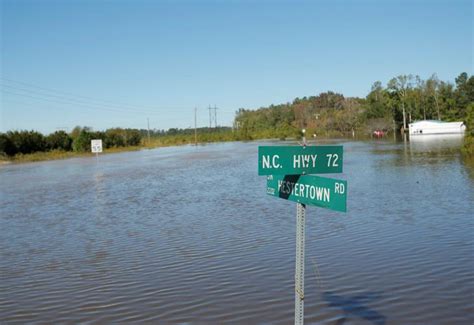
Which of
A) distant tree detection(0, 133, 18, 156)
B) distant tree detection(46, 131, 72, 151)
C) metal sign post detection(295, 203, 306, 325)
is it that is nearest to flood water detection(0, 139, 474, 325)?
metal sign post detection(295, 203, 306, 325)

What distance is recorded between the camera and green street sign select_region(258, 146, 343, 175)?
414 centimetres

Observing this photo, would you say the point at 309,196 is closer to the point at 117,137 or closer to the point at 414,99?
the point at 117,137

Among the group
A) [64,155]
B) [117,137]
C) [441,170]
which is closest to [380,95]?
[117,137]

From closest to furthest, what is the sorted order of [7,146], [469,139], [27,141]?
[469,139] < [7,146] < [27,141]

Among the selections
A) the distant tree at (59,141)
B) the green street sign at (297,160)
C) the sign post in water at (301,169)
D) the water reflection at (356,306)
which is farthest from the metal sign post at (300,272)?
the distant tree at (59,141)

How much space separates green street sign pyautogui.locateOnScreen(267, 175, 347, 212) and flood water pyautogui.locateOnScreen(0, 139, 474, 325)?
1909 mm

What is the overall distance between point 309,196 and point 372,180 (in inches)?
646

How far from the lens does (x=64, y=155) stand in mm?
64312

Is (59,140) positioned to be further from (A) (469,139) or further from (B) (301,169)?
(B) (301,169)

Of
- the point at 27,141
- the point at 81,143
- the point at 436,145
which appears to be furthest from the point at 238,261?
the point at 81,143

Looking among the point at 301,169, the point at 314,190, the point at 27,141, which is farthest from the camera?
the point at 27,141

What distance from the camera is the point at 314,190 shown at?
160 inches

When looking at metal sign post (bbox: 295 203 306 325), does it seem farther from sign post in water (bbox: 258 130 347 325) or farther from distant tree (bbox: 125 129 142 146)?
distant tree (bbox: 125 129 142 146)

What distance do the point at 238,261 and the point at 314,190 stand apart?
4.47m
